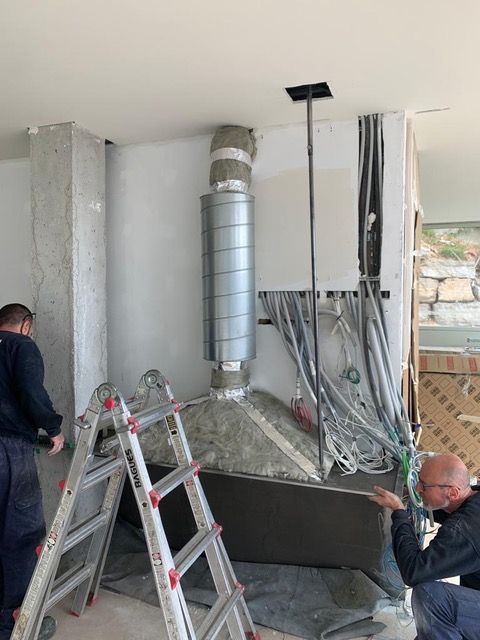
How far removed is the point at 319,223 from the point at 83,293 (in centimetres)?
147

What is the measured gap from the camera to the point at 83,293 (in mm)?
2883

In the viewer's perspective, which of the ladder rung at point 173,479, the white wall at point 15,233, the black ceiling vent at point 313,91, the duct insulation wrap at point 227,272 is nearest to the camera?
the ladder rung at point 173,479

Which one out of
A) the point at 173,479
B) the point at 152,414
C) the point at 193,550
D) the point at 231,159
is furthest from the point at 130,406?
the point at 231,159

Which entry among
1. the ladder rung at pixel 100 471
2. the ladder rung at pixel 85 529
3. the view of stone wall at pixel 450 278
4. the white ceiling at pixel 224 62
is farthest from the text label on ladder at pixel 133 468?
the view of stone wall at pixel 450 278

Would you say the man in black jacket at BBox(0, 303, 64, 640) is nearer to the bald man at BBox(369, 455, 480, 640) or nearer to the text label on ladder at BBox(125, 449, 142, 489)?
the text label on ladder at BBox(125, 449, 142, 489)

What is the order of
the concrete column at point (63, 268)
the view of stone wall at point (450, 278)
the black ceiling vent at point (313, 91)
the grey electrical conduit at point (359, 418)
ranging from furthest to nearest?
1. the view of stone wall at point (450, 278)
2. the concrete column at point (63, 268)
3. the grey electrical conduit at point (359, 418)
4. the black ceiling vent at point (313, 91)

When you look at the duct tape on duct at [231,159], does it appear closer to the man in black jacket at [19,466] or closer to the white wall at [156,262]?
the white wall at [156,262]

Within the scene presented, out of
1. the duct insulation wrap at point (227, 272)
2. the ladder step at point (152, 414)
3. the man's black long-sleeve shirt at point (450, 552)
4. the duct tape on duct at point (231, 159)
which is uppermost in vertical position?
the duct tape on duct at point (231, 159)

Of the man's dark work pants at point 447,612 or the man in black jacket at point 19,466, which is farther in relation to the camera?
the man in black jacket at point 19,466

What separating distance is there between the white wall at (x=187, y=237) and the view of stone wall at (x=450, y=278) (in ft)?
14.0

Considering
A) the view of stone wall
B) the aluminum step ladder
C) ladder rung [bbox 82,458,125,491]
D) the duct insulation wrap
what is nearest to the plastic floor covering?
the aluminum step ladder

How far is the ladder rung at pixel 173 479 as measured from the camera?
70.2 inches

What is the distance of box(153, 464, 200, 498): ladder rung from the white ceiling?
1.71 m

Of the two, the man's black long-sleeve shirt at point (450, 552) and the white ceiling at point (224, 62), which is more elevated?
the white ceiling at point (224, 62)
